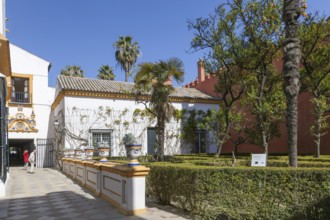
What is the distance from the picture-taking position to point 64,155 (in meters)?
18.4

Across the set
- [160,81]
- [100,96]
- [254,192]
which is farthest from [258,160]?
[100,96]

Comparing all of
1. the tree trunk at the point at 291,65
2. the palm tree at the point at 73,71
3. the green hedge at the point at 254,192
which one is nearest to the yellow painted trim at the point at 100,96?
the tree trunk at the point at 291,65

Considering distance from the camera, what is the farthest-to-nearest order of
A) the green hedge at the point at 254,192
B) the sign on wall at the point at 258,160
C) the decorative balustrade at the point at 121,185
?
1. the sign on wall at the point at 258,160
2. the decorative balustrade at the point at 121,185
3. the green hedge at the point at 254,192

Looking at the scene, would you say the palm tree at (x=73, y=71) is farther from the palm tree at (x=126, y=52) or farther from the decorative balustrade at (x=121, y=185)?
the decorative balustrade at (x=121, y=185)

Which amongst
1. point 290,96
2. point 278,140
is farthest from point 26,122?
point 290,96

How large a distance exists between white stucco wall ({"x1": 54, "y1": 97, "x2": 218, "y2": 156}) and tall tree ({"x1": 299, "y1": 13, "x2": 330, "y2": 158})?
32.0 ft

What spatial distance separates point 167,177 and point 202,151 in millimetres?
16697

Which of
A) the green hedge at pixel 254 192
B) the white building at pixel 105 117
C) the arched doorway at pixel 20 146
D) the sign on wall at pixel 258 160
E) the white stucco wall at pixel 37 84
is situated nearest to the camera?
the green hedge at pixel 254 192

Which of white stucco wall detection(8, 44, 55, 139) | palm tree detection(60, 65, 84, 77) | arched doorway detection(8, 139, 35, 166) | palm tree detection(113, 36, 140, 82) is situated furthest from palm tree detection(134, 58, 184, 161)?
palm tree detection(60, 65, 84, 77)

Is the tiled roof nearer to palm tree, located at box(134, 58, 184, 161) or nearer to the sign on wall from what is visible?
palm tree, located at box(134, 58, 184, 161)

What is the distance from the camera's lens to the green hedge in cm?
550

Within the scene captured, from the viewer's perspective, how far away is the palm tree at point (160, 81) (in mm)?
15086

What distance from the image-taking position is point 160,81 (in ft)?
49.9

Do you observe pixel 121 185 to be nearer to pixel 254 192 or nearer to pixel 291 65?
pixel 254 192
